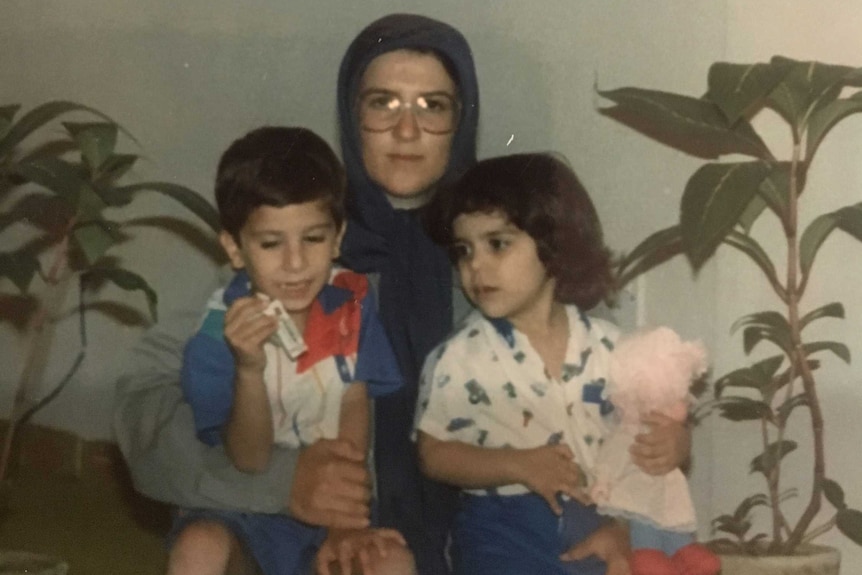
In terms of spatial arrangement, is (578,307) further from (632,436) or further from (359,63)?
(359,63)

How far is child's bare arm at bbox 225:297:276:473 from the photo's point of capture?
890mm

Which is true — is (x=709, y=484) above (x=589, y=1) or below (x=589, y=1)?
below

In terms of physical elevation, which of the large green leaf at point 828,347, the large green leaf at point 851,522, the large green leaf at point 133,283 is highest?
the large green leaf at point 133,283

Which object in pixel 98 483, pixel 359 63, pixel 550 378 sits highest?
Answer: pixel 359 63

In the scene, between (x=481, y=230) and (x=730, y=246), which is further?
(x=730, y=246)

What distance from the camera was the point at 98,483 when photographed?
40.5 inches

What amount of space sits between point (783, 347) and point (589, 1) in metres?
0.42

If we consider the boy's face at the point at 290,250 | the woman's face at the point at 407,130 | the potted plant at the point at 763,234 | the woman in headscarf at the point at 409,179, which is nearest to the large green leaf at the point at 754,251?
the potted plant at the point at 763,234

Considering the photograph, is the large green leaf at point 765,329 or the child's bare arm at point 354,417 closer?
the child's bare arm at point 354,417

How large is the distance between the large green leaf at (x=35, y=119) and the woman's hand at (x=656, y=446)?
0.63m

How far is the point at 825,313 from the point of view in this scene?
3.41 feet

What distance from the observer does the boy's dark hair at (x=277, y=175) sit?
2.97 ft

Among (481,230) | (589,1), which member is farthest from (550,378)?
(589,1)

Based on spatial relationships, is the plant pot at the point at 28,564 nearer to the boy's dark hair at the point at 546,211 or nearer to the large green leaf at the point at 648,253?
the boy's dark hair at the point at 546,211
